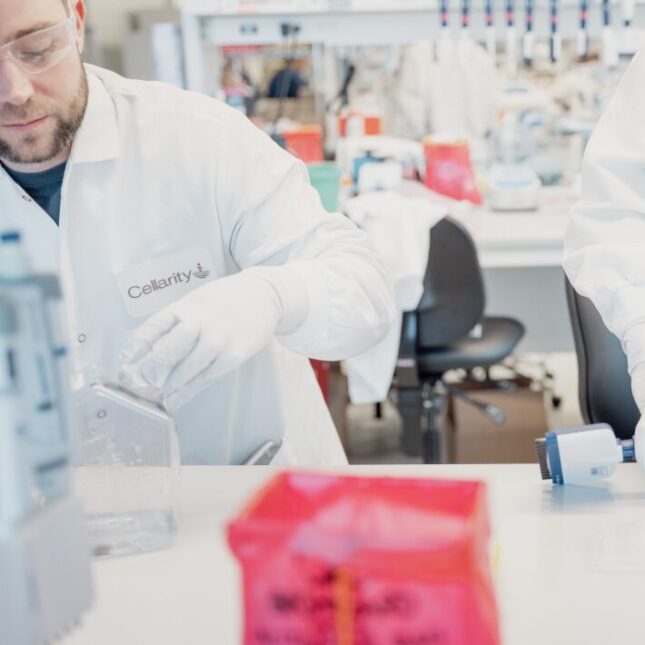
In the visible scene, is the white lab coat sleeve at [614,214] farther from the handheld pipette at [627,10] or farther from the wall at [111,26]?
the wall at [111,26]

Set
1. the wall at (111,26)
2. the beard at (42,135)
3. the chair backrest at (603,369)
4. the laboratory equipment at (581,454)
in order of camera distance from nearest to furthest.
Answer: the laboratory equipment at (581,454) → the beard at (42,135) → the chair backrest at (603,369) → the wall at (111,26)

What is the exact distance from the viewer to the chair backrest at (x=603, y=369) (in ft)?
4.86

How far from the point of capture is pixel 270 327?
3.49 feet

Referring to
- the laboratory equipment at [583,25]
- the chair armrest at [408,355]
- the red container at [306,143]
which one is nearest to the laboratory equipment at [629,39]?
the laboratory equipment at [583,25]

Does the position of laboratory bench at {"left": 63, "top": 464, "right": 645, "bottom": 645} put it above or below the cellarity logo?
below

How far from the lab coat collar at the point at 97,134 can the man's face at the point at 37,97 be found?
1 centimetres

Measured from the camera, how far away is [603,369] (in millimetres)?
1493

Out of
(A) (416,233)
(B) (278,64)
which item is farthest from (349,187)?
(B) (278,64)

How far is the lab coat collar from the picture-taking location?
50.2 inches

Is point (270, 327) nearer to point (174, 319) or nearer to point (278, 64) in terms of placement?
point (174, 319)

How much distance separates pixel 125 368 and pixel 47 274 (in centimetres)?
45

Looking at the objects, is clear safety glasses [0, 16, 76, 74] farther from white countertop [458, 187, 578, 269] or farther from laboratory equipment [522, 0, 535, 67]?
laboratory equipment [522, 0, 535, 67]

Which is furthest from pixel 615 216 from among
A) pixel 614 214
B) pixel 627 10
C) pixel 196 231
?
pixel 627 10

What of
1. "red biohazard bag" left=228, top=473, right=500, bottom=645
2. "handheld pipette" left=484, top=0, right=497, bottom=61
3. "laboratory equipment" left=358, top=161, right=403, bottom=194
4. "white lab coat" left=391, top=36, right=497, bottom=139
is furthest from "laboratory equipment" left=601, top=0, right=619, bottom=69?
"red biohazard bag" left=228, top=473, right=500, bottom=645
